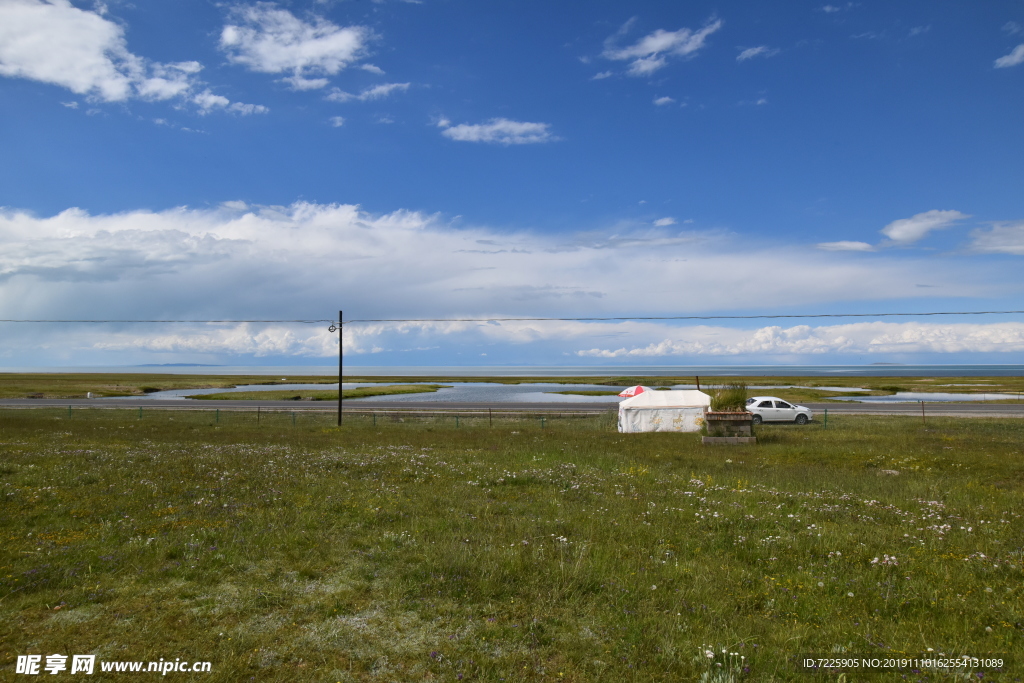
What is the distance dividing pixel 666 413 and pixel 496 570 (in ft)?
96.8

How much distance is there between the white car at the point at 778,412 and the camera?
134ft

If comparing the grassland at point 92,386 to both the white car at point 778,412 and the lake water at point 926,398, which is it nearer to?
the white car at point 778,412

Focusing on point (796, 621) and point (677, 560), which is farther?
point (677, 560)

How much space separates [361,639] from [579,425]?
34.7 metres

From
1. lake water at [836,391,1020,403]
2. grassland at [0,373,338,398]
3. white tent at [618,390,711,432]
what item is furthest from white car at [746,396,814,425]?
grassland at [0,373,338,398]

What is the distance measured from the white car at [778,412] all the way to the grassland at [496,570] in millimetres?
24069

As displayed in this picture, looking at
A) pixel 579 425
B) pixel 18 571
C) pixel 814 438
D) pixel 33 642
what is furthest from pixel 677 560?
pixel 579 425

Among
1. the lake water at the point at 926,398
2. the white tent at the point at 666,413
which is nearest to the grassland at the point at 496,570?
the white tent at the point at 666,413

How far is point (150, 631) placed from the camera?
640 centimetres

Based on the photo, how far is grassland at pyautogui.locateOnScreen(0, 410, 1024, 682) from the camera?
6.08 metres

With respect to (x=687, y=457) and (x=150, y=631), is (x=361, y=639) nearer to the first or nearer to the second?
(x=150, y=631)

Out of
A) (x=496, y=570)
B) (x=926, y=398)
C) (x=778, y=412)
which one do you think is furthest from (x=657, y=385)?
(x=496, y=570)

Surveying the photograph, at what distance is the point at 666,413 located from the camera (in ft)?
117

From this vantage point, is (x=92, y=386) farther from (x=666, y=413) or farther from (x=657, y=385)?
(x=657, y=385)
